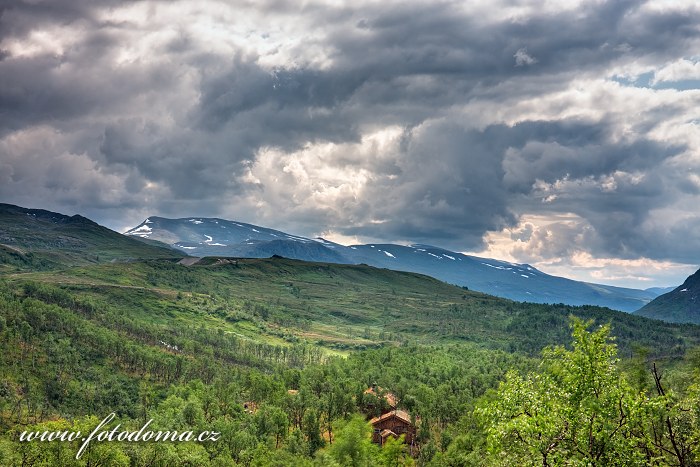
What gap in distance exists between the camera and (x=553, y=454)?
27.0m

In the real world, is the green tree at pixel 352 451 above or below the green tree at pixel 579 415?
below

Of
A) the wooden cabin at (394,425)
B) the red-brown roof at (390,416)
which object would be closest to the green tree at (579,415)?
the red-brown roof at (390,416)

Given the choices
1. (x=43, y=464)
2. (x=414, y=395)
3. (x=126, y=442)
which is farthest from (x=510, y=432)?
(x=414, y=395)

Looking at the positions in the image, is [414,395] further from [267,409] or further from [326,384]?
[267,409]

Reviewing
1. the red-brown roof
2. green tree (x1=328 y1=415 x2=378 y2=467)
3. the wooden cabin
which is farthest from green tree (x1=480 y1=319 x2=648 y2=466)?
the wooden cabin

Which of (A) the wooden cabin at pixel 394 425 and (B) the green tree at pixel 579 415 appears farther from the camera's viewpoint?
(A) the wooden cabin at pixel 394 425

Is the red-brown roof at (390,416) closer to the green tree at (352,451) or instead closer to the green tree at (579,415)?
the green tree at (352,451)

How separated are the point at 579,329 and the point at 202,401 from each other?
16532 centimetres

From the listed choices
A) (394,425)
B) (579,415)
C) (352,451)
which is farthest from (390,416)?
(579,415)

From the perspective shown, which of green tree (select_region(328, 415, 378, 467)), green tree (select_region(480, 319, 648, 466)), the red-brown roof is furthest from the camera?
the red-brown roof

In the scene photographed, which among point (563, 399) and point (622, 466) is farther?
point (563, 399)

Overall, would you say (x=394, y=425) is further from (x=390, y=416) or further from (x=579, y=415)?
(x=579, y=415)

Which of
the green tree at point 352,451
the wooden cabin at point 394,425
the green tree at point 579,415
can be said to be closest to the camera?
the green tree at point 579,415

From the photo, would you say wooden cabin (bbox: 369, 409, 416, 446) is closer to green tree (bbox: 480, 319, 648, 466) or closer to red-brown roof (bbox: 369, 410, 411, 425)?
red-brown roof (bbox: 369, 410, 411, 425)
